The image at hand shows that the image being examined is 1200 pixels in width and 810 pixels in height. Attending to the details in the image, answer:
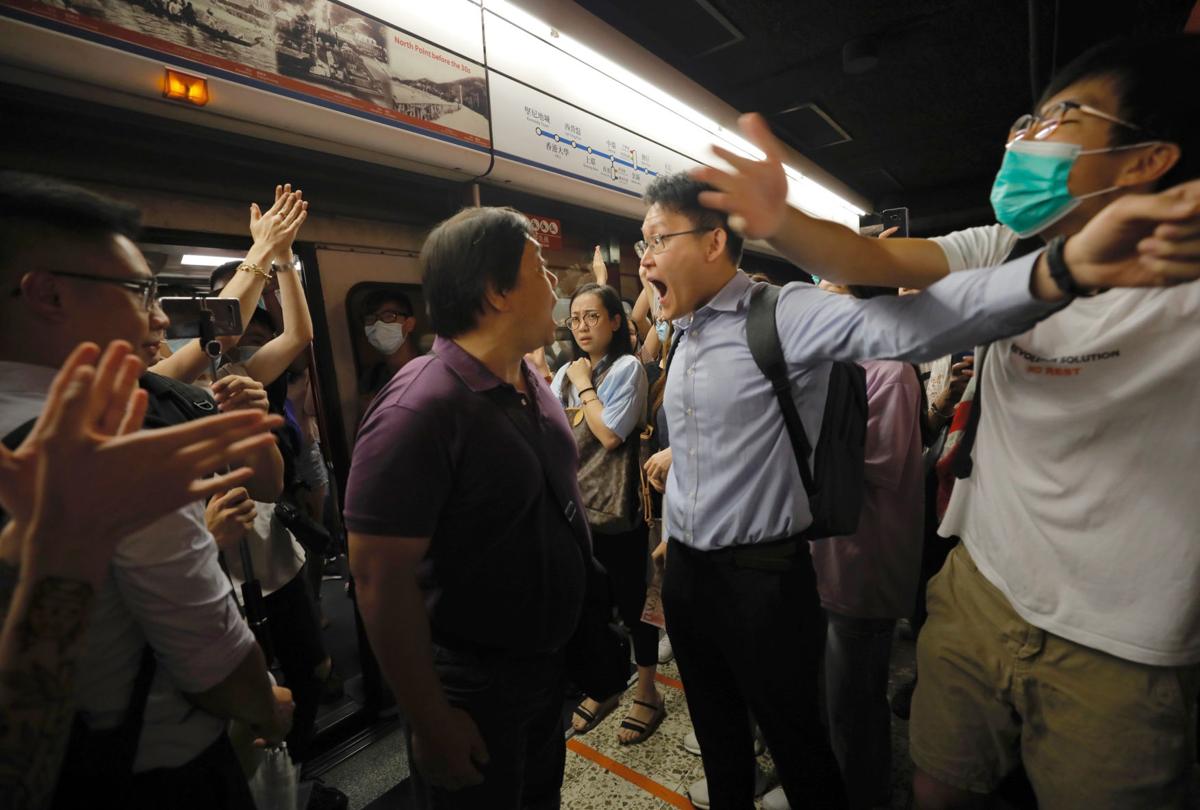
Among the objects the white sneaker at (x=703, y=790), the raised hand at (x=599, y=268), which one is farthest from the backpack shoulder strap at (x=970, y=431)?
the raised hand at (x=599, y=268)

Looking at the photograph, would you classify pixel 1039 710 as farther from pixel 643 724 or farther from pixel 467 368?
pixel 643 724

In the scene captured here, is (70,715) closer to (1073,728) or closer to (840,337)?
(840,337)

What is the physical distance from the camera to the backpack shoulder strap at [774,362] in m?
1.57

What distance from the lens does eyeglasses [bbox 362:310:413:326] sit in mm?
3064

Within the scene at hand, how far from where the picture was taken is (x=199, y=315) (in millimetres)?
1540

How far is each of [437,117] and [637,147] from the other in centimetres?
176

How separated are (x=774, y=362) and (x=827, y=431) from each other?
0.34 meters

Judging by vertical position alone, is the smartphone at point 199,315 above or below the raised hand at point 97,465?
above

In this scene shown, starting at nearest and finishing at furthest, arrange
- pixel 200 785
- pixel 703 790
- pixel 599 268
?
pixel 200 785 → pixel 703 790 → pixel 599 268

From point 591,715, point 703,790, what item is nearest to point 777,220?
point 703,790

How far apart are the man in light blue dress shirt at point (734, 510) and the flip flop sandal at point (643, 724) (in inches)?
34.2

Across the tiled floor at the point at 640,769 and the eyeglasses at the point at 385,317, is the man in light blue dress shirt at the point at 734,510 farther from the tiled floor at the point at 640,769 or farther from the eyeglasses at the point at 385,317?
the eyeglasses at the point at 385,317

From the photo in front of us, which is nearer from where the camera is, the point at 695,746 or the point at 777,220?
the point at 777,220

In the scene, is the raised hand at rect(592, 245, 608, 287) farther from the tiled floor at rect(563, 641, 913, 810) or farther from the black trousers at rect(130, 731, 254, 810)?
the black trousers at rect(130, 731, 254, 810)
